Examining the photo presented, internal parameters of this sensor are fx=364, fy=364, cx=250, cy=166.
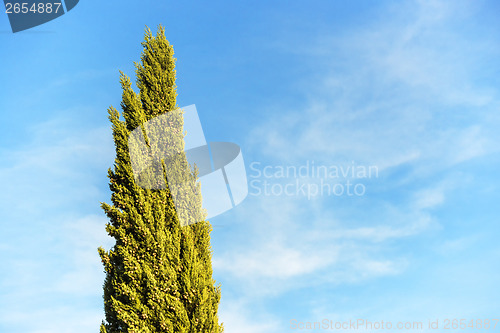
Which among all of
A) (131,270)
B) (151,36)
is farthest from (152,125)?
(131,270)

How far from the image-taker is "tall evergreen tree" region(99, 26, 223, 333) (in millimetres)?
9938

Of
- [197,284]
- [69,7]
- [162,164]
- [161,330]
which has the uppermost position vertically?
[69,7]

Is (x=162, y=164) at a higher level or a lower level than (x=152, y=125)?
lower

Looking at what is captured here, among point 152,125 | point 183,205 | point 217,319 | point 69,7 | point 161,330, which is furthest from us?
point 69,7

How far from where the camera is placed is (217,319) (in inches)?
413

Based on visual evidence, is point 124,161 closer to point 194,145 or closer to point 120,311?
point 194,145

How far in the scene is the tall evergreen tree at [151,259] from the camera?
32.6 feet

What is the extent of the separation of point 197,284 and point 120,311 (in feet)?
7.08

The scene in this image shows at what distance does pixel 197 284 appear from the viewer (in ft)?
33.9

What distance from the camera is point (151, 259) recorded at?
34.1 feet

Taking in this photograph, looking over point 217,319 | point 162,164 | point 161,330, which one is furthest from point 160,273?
point 162,164

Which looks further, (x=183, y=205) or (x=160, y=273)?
(x=183, y=205)

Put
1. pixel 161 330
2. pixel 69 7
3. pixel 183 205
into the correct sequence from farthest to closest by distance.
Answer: pixel 69 7 → pixel 183 205 → pixel 161 330

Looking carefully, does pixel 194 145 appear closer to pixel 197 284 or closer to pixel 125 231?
pixel 125 231
